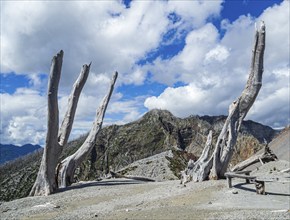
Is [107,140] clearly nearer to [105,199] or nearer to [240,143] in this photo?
[240,143]

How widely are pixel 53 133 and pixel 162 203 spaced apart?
7.46 metres

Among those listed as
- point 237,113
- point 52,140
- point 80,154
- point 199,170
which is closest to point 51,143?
point 52,140

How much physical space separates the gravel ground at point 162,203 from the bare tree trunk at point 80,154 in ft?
6.90

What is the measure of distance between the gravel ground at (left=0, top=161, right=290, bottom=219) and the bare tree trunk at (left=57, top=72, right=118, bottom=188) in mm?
2102

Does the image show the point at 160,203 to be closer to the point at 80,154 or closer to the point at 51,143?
the point at 51,143

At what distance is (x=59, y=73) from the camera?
66.8 feet

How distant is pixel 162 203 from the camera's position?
16.3 meters

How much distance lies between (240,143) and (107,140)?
2394 inches

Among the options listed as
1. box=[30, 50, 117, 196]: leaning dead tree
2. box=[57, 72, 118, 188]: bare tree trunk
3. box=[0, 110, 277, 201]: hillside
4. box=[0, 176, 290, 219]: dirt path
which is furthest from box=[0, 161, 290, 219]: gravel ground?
box=[0, 110, 277, 201]: hillside

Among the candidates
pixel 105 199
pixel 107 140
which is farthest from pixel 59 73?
pixel 107 140

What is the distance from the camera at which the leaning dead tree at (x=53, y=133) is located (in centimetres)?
2027

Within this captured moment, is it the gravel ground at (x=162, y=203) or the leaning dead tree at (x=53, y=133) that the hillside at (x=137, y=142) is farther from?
the gravel ground at (x=162, y=203)

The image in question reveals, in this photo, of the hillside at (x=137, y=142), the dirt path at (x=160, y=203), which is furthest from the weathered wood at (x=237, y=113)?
the hillside at (x=137, y=142)

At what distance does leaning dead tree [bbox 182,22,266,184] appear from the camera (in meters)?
21.1
